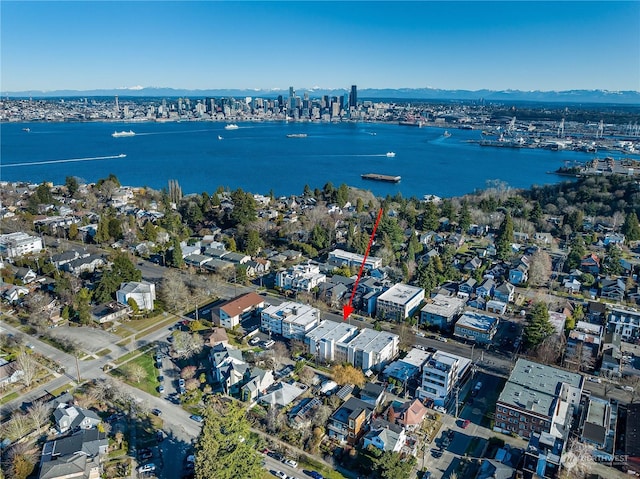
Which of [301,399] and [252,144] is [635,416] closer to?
[301,399]

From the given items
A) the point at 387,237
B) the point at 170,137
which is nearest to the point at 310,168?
the point at 387,237

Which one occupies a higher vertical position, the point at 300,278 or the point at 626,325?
the point at 300,278

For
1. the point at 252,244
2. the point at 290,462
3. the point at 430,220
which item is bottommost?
the point at 290,462

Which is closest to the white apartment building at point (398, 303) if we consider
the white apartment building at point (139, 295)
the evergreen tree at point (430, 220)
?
the white apartment building at point (139, 295)

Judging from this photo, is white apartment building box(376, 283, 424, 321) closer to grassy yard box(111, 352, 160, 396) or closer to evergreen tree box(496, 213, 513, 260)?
evergreen tree box(496, 213, 513, 260)

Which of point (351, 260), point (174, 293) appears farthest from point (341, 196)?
point (174, 293)

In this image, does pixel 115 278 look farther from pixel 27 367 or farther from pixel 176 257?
pixel 27 367

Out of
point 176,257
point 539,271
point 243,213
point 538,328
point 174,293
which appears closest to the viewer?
point 538,328

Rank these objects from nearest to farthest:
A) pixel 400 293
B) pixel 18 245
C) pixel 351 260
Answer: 1. pixel 400 293
2. pixel 351 260
3. pixel 18 245
